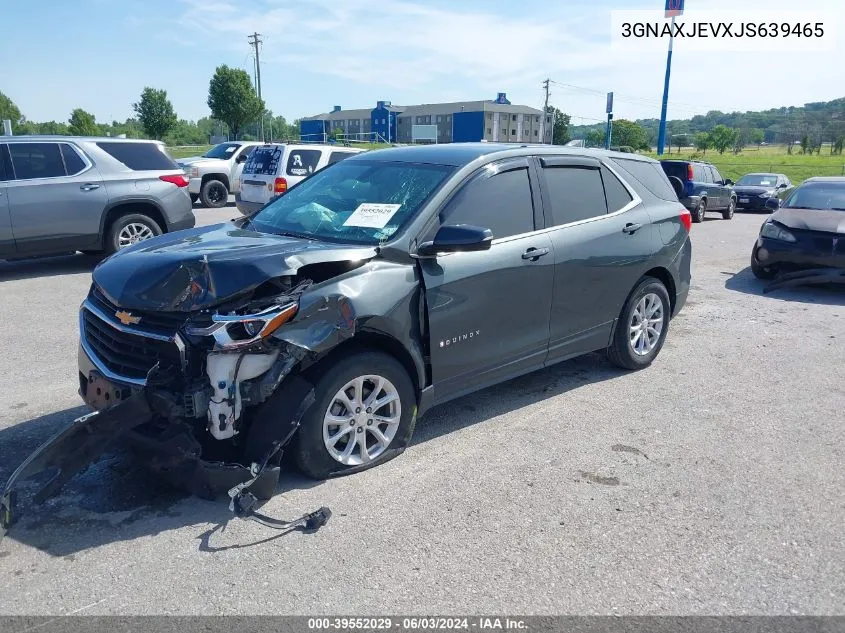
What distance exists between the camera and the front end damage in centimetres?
329

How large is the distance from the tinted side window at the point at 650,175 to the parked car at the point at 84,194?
270 inches

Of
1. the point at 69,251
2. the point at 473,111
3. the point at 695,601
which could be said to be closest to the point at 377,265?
the point at 695,601

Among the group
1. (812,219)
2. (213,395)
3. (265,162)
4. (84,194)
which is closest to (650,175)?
(213,395)

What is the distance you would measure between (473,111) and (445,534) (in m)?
96.5

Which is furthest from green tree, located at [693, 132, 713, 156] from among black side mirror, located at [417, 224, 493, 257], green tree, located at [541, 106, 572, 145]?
black side mirror, located at [417, 224, 493, 257]

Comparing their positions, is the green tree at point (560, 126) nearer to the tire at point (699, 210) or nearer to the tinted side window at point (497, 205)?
the tire at point (699, 210)

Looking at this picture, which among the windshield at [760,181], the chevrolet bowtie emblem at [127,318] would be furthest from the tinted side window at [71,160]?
the windshield at [760,181]

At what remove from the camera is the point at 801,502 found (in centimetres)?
376

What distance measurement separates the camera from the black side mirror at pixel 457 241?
392 centimetres

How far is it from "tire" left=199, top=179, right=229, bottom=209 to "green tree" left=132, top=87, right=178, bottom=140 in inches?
1305

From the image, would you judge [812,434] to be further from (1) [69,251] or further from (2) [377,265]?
(1) [69,251]

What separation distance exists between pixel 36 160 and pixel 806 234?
10414 mm

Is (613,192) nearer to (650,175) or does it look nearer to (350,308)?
(650,175)

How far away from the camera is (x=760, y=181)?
2516 cm
